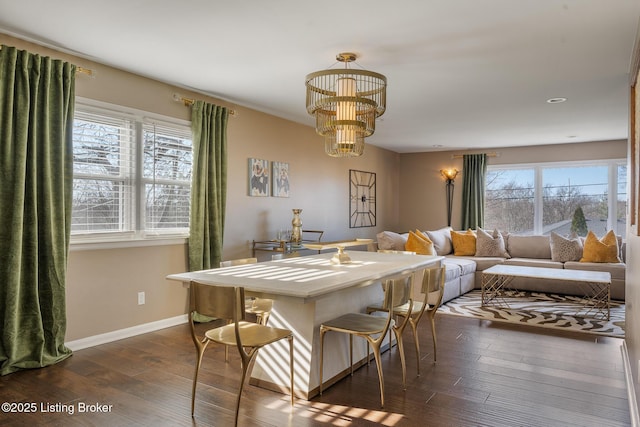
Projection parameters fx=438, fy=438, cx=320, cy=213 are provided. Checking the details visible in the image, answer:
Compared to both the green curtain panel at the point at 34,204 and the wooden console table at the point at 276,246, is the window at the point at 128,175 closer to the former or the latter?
the green curtain panel at the point at 34,204

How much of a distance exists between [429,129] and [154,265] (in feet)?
13.9

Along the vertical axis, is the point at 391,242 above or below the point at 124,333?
above

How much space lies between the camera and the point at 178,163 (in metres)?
4.43

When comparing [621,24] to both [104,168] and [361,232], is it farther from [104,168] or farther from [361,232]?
[361,232]

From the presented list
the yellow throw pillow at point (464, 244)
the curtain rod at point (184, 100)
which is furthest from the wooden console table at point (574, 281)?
the curtain rod at point (184, 100)

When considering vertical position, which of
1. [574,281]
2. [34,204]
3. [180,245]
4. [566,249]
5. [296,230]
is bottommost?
[574,281]

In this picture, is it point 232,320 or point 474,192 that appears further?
point 474,192

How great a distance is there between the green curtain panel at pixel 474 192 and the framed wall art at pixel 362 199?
5.77ft

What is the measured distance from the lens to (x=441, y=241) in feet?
23.0

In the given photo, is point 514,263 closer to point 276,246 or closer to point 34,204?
point 276,246

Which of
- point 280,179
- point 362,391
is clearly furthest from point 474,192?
point 362,391

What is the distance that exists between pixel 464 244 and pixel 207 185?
14.5 feet

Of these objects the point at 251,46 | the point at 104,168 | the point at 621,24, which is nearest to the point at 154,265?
the point at 104,168

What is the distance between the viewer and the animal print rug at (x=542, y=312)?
171 inches
